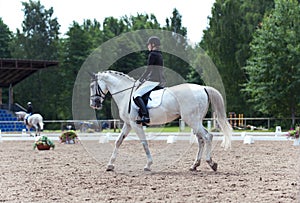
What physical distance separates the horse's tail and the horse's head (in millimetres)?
2002

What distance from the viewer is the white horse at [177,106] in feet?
31.2

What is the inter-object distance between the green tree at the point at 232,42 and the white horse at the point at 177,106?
102ft

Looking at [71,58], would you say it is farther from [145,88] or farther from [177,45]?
[145,88]

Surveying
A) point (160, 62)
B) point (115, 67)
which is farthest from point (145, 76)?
point (115, 67)

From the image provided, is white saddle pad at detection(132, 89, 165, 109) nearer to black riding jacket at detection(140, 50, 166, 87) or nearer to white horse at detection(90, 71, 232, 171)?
white horse at detection(90, 71, 232, 171)

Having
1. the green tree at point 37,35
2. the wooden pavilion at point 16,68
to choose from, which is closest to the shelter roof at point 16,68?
the wooden pavilion at point 16,68

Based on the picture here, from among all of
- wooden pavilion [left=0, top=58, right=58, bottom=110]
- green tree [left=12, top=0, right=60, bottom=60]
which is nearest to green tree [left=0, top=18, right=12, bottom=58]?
green tree [left=12, top=0, right=60, bottom=60]

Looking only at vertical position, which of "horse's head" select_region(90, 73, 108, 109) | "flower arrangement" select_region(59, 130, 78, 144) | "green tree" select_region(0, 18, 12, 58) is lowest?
"flower arrangement" select_region(59, 130, 78, 144)

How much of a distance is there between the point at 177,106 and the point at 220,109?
0.81 m

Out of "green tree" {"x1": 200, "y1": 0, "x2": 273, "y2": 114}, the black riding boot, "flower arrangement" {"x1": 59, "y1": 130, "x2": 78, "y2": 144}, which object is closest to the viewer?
the black riding boot

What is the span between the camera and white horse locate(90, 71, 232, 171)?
31.2ft

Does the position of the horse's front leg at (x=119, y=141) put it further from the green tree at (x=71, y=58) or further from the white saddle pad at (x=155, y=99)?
the green tree at (x=71, y=58)

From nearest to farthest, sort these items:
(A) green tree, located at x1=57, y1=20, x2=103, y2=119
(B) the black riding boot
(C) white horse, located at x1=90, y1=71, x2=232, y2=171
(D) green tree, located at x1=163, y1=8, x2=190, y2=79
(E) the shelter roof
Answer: (C) white horse, located at x1=90, y1=71, x2=232, y2=171 < (B) the black riding boot < (D) green tree, located at x1=163, y1=8, x2=190, y2=79 < (E) the shelter roof < (A) green tree, located at x1=57, y1=20, x2=103, y2=119

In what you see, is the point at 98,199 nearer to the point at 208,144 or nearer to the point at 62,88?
the point at 208,144
